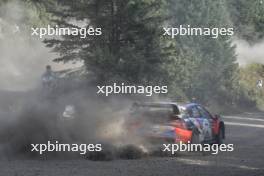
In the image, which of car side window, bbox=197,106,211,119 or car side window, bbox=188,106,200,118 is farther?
car side window, bbox=197,106,211,119

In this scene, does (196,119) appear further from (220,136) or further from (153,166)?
(153,166)

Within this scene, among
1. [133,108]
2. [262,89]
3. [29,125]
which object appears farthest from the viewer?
[262,89]

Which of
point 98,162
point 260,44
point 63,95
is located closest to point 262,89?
point 260,44

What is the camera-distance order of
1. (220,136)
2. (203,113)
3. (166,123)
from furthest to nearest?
1. (220,136)
2. (203,113)
3. (166,123)

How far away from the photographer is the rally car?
728 inches

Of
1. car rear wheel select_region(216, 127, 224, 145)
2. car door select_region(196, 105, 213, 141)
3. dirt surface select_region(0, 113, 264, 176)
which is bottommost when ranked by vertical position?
dirt surface select_region(0, 113, 264, 176)

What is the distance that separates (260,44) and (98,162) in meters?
56.1

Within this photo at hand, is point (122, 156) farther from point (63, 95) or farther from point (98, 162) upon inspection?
point (63, 95)

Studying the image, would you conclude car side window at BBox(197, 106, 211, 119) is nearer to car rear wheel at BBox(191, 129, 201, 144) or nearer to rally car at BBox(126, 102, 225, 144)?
rally car at BBox(126, 102, 225, 144)

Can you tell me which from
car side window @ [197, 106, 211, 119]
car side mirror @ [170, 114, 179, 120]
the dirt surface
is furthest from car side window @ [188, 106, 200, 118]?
the dirt surface

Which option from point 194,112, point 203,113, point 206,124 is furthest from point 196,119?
point 203,113

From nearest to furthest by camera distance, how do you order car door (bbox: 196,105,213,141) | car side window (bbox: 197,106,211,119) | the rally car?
the rally car
car door (bbox: 196,105,213,141)
car side window (bbox: 197,106,211,119)

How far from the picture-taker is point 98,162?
16.8 m

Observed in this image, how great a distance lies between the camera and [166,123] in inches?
735
